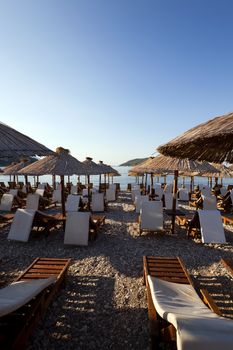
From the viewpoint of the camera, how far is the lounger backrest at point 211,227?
5.98m

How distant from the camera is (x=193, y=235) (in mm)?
6730

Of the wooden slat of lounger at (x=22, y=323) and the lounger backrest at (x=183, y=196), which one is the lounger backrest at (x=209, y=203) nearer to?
the lounger backrest at (x=183, y=196)

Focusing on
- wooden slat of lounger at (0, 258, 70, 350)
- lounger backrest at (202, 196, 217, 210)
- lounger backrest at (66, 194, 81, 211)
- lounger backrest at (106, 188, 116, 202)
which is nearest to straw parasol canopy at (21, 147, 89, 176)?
lounger backrest at (66, 194, 81, 211)

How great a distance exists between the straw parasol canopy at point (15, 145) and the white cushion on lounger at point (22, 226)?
359cm

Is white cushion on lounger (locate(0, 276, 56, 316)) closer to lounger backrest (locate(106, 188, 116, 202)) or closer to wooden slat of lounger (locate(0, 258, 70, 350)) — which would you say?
wooden slat of lounger (locate(0, 258, 70, 350))

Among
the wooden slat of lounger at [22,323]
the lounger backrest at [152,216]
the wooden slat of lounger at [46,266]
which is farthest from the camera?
the lounger backrest at [152,216]

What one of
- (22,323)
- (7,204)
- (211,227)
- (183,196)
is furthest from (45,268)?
(183,196)

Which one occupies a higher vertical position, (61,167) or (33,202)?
(61,167)

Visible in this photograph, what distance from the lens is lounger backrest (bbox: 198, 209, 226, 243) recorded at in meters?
5.98

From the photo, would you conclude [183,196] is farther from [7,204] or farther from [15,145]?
[15,145]

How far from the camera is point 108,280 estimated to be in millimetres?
4152

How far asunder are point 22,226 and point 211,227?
507 centimetres

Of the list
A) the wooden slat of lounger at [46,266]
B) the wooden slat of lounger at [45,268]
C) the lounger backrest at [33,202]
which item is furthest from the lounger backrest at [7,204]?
the wooden slat of lounger at [46,266]

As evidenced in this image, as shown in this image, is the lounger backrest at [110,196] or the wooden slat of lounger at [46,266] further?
the lounger backrest at [110,196]
